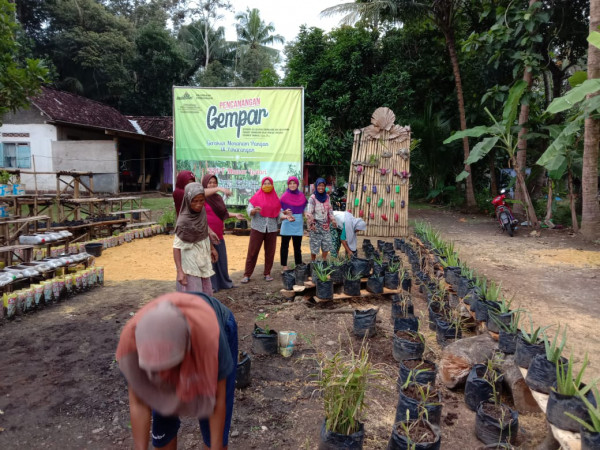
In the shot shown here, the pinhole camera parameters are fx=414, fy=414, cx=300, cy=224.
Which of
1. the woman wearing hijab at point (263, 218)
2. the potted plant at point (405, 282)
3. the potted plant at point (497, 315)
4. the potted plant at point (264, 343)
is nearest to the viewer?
the potted plant at point (497, 315)

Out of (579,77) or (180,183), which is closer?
(180,183)

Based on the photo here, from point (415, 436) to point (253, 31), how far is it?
32.3 meters

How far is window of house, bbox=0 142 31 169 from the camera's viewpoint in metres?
16.4

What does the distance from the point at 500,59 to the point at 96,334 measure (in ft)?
37.8

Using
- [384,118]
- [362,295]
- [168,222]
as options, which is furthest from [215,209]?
[384,118]

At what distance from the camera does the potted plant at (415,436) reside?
2244 mm

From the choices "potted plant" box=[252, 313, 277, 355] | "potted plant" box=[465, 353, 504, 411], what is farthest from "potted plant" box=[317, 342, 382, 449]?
"potted plant" box=[252, 313, 277, 355]

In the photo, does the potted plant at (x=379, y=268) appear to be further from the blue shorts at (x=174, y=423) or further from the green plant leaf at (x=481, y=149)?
the green plant leaf at (x=481, y=149)

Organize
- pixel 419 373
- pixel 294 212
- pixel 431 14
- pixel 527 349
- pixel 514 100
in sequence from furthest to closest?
pixel 431 14 → pixel 514 100 → pixel 294 212 → pixel 419 373 → pixel 527 349

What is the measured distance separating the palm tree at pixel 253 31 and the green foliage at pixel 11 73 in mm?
25662

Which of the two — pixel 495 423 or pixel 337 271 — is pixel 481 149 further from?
pixel 495 423

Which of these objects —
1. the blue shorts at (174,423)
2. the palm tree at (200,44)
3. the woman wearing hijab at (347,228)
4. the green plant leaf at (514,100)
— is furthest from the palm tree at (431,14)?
the palm tree at (200,44)

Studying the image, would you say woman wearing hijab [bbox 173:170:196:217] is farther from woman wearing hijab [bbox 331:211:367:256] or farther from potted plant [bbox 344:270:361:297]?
woman wearing hijab [bbox 331:211:367:256]

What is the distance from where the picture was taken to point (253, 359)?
12.3ft
